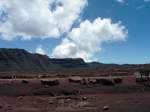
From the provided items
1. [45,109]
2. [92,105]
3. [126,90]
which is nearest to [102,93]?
[126,90]

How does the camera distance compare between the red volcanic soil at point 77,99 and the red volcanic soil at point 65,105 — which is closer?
the red volcanic soil at point 65,105

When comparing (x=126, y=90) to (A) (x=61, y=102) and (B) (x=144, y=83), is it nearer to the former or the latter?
(B) (x=144, y=83)

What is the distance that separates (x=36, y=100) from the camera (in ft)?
140

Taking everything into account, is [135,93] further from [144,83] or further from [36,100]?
[36,100]

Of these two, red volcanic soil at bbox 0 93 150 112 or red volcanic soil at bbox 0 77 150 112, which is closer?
red volcanic soil at bbox 0 93 150 112

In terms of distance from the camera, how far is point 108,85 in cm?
5659

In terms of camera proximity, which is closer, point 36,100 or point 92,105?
point 92,105

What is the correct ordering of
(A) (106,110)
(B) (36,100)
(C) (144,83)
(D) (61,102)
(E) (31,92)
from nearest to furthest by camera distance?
(A) (106,110) → (D) (61,102) → (B) (36,100) → (E) (31,92) → (C) (144,83)

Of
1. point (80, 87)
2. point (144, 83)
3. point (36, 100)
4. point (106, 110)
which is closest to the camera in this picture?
point (106, 110)

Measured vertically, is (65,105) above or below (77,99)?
below

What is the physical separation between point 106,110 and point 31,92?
57.7 feet

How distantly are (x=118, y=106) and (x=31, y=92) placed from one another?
52.4 feet

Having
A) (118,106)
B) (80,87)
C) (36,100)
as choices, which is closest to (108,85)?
(80,87)

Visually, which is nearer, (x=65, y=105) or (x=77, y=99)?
(x=65, y=105)
